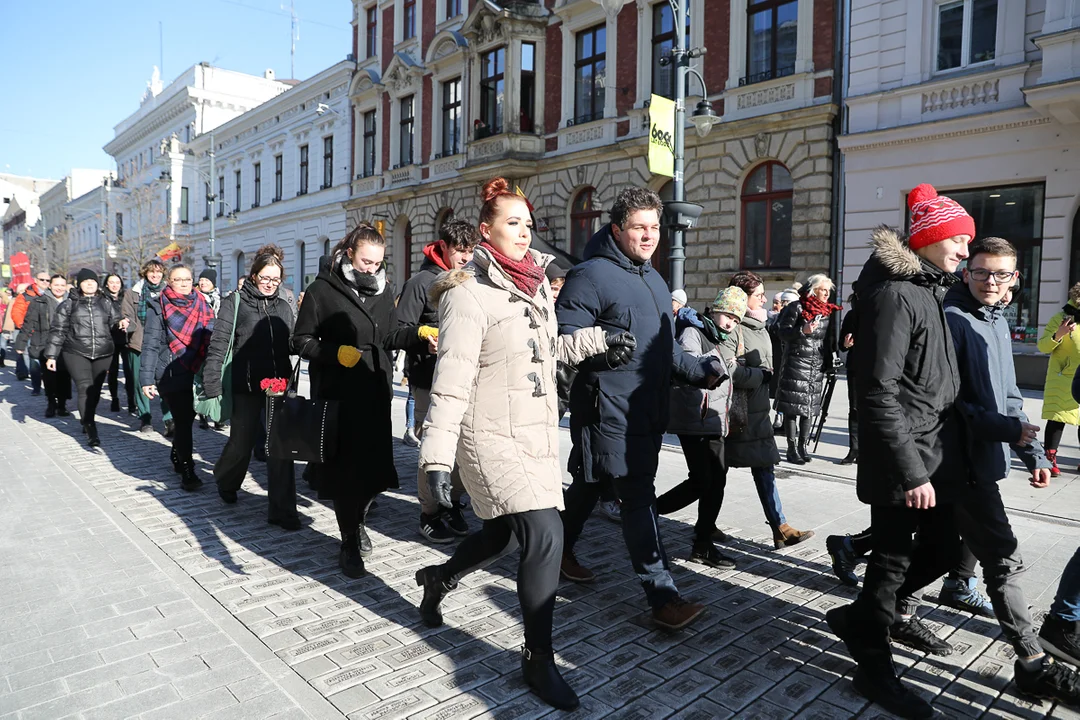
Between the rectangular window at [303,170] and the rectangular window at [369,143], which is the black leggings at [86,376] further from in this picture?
the rectangular window at [303,170]

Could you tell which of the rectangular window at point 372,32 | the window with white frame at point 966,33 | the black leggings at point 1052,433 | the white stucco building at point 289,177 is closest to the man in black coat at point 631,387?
the black leggings at point 1052,433

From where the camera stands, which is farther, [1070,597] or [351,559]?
[351,559]

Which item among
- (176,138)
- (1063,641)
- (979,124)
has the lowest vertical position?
(1063,641)

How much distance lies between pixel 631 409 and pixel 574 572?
1.16 meters

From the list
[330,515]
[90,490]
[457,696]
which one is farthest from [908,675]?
[90,490]

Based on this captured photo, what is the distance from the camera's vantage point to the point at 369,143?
30.5 meters

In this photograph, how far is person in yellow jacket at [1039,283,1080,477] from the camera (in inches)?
274

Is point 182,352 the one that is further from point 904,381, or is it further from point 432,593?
point 904,381

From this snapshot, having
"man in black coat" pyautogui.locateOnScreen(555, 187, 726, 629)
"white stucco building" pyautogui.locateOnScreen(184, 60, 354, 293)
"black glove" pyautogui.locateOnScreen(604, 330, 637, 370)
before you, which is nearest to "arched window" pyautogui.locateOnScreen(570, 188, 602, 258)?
"white stucco building" pyautogui.locateOnScreen(184, 60, 354, 293)

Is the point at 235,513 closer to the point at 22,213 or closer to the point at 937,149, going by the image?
the point at 937,149

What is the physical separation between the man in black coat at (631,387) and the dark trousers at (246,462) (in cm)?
249

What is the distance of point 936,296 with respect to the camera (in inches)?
120

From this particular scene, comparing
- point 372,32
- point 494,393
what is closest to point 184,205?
point 372,32

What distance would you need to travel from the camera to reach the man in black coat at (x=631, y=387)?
3572mm
